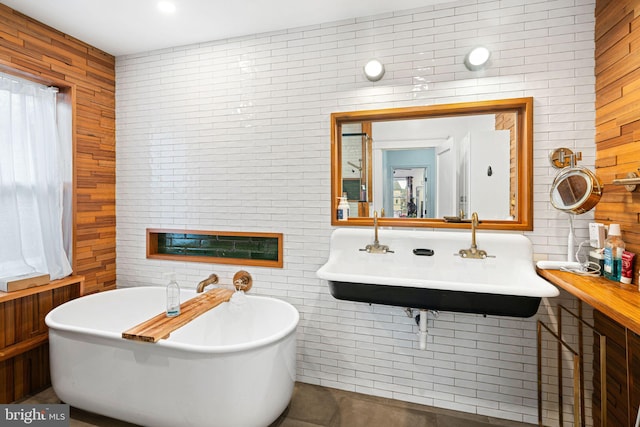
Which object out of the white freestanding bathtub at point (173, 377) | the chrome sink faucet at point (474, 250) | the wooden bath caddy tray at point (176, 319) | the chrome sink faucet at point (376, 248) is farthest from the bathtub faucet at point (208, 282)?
the chrome sink faucet at point (474, 250)

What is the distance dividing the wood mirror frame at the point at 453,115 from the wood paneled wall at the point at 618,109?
360mm

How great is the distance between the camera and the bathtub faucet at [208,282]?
2.60 meters

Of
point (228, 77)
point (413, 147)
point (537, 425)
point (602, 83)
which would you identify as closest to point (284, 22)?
point (228, 77)

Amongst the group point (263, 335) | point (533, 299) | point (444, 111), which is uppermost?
point (444, 111)

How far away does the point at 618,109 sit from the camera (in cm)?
174

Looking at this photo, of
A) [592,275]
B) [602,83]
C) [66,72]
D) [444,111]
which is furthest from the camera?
[66,72]

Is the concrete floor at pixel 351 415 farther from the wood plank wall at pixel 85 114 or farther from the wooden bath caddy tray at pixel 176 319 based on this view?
the wood plank wall at pixel 85 114

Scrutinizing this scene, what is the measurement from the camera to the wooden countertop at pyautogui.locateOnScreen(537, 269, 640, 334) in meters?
1.19

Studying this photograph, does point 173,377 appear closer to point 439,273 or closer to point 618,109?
point 439,273

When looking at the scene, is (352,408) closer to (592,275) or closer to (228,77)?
(592,275)

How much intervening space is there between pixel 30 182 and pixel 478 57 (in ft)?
10.9

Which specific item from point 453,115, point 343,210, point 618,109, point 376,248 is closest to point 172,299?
point 343,210

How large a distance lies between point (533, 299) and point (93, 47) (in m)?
3.83

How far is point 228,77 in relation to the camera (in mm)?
2666
